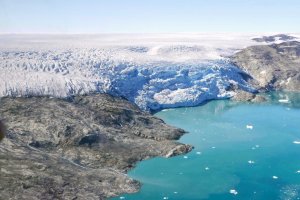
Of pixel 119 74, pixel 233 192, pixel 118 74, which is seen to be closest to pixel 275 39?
pixel 119 74

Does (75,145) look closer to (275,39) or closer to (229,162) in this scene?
(229,162)


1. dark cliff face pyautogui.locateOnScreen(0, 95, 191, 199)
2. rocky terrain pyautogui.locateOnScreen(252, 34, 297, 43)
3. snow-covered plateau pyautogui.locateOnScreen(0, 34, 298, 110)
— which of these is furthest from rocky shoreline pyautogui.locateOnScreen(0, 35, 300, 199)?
rocky terrain pyautogui.locateOnScreen(252, 34, 297, 43)

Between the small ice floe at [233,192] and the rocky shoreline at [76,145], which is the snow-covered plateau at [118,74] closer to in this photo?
the rocky shoreline at [76,145]

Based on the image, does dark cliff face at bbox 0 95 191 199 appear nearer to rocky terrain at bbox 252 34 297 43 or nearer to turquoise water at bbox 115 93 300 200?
turquoise water at bbox 115 93 300 200

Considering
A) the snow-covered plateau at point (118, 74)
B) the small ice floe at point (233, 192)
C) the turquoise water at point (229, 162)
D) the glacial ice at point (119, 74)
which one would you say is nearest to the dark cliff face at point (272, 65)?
the glacial ice at point (119, 74)

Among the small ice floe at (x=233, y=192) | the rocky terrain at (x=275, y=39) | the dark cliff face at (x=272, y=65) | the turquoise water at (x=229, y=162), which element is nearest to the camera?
the small ice floe at (x=233, y=192)

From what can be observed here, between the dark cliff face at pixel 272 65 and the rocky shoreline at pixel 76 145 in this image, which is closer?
the rocky shoreline at pixel 76 145
